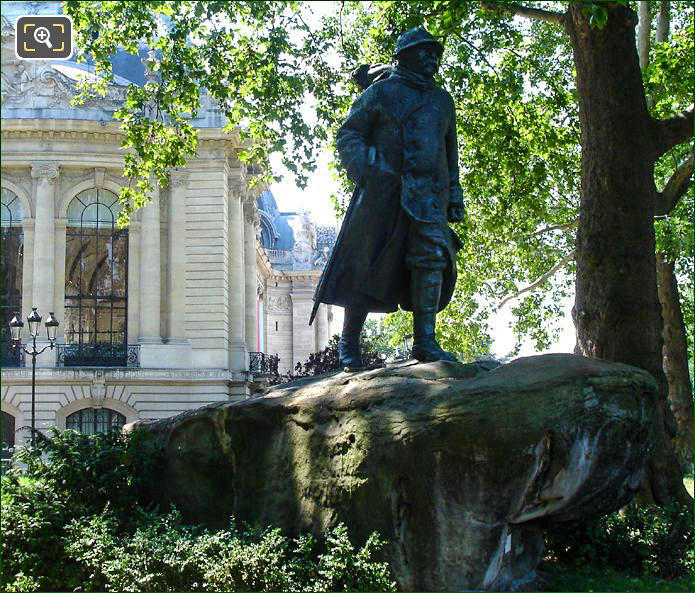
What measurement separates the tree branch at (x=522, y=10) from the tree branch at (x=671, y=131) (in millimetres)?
2305

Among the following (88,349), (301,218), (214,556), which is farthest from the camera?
(301,218)

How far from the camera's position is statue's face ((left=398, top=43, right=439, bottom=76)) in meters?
6.87

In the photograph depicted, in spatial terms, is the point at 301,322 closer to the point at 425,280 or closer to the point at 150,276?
the point at 150,276

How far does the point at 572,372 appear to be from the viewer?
512cm

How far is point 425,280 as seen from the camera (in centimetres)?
669

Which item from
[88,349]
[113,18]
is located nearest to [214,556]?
[113,18]

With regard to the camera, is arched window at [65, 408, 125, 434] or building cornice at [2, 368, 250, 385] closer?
building cornice at [2, 368, 250, 385]

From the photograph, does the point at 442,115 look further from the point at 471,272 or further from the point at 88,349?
the point at 88,349

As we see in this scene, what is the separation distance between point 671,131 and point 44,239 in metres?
30.6

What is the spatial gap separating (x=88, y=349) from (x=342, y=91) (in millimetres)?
23878

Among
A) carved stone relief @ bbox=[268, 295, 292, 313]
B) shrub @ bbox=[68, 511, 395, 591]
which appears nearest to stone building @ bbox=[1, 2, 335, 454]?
carved stone relief @ bbox=[268, 295, 292, 313]

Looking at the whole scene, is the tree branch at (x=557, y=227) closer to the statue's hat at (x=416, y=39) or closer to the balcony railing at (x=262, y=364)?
the statue's hat at (x=416, y=39)

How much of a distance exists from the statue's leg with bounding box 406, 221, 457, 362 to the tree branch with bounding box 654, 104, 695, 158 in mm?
4880

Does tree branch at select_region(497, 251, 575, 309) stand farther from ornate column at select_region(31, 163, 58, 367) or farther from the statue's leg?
ornate column at select_region(31, 163, 58, 367)
